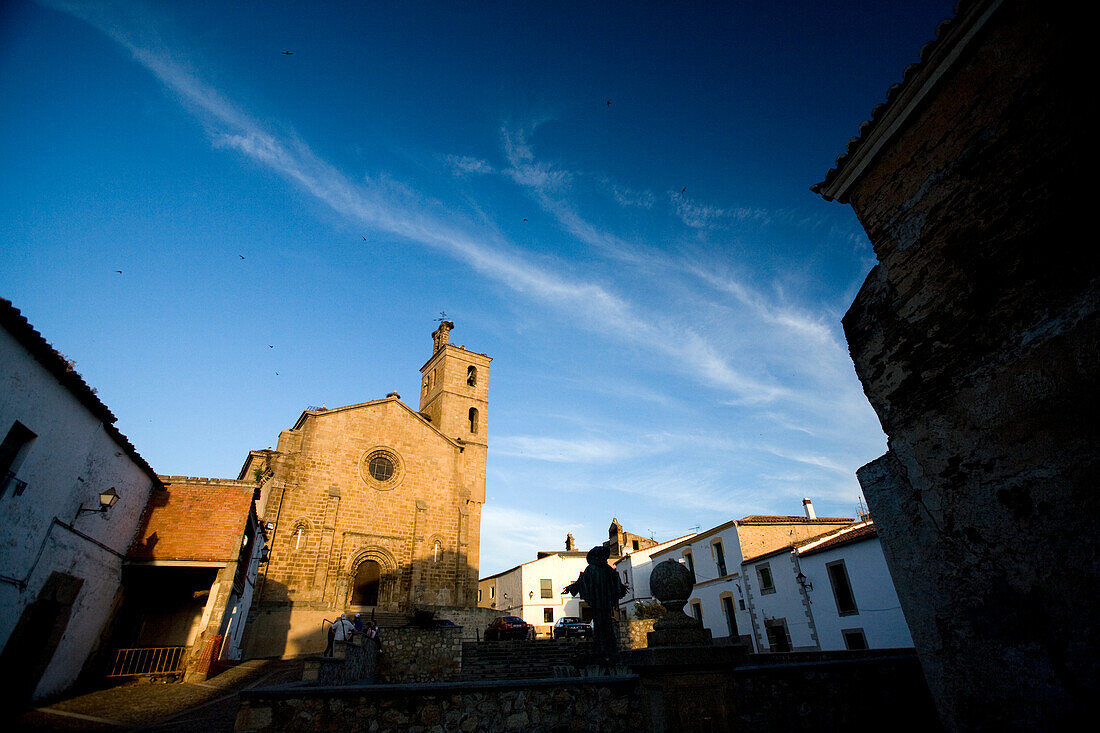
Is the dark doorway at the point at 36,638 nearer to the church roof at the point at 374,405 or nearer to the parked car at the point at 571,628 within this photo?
the church roof at the point at 374,405

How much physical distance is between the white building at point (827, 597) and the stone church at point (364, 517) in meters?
13.3

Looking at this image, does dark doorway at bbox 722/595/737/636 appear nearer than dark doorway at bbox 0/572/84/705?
No

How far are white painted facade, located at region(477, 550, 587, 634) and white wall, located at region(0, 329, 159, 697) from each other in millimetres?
29776

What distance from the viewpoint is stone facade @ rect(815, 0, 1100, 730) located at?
2.95 metres

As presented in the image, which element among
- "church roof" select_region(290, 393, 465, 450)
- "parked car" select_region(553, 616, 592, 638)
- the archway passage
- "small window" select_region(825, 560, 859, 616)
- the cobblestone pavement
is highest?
"church roof" select_region(290, 393, 465, 450)

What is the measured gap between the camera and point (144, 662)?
36.6 feet

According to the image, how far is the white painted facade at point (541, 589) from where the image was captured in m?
37.5

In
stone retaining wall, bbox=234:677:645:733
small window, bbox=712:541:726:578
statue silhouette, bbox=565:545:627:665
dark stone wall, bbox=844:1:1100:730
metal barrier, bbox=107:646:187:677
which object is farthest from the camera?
small window, bbox=712:541:726:578

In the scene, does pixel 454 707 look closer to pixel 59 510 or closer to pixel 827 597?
pixel 59 510

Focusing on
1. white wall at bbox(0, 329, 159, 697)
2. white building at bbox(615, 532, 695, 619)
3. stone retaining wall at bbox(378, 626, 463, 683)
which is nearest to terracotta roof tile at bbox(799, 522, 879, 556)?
stone retaining wall at bbox(378, 626, 463, 683)

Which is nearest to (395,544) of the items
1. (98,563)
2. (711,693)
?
(98,563)

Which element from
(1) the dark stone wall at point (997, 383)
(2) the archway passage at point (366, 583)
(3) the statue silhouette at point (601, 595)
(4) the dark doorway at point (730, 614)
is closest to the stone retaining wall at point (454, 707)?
(1) the dark stone wall at point (997, 383)

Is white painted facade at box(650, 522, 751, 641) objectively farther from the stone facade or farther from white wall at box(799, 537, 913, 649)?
the stone facade

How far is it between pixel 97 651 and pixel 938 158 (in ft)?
55.2
